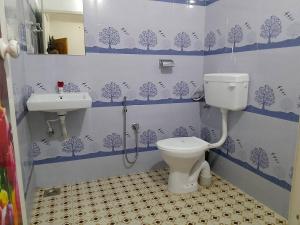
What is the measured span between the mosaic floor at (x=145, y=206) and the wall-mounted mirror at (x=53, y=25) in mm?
1255

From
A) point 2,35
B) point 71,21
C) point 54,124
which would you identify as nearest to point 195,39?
point 71,21

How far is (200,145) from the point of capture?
202 cm

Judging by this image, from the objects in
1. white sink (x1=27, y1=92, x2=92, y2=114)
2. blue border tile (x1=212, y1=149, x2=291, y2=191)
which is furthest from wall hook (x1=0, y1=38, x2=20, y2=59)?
blue border tile (x1=212, y1=149, x2=291, y2=191)

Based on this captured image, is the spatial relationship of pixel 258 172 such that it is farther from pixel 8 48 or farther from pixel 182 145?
pixel 8 48

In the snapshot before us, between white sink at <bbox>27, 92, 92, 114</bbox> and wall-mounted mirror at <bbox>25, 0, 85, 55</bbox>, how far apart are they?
0.39m

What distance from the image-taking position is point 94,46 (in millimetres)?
2141

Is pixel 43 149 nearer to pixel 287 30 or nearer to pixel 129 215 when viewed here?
pixel 129 215

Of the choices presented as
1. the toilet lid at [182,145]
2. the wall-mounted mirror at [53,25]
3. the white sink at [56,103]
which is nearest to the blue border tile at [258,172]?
the toilet lid at [182,145]

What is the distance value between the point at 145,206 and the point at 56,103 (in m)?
1.06

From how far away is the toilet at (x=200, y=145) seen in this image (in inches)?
76.3

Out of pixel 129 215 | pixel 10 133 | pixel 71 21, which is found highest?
pixel 71 21

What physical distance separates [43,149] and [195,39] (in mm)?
1833

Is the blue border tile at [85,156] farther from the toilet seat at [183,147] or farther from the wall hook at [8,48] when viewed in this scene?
the wall hook at [8,48]

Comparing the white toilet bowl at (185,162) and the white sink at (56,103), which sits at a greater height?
the white sink at (56,103)
